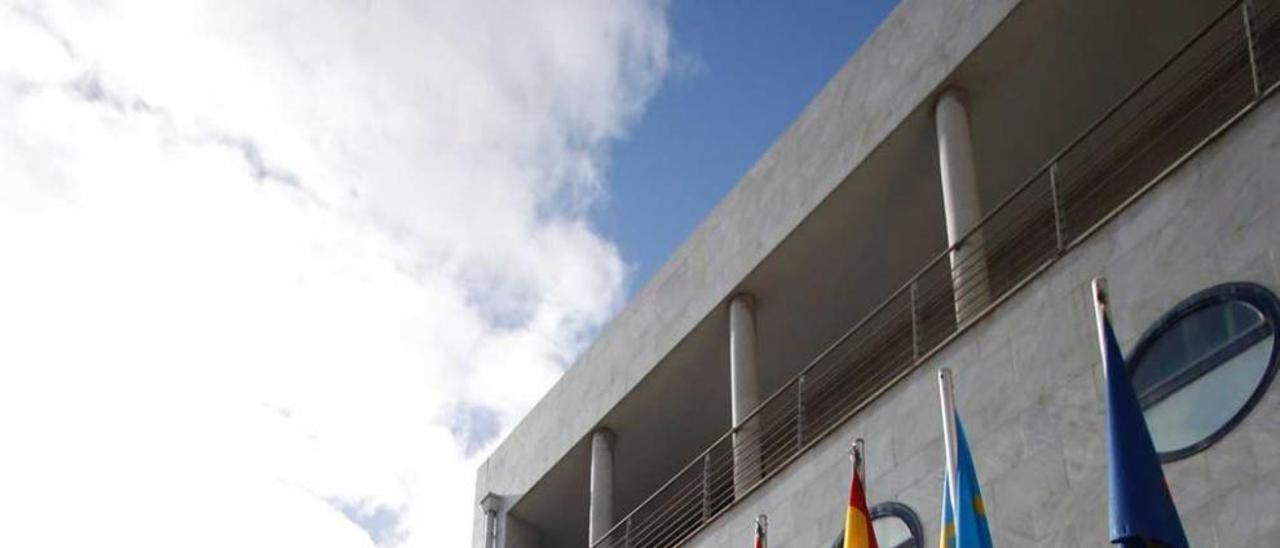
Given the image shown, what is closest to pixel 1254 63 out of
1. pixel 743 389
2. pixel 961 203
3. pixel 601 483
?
pixel 961 203

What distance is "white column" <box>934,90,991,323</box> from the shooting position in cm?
1529

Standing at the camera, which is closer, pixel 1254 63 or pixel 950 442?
pixel 950 442

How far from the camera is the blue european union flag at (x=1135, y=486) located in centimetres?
962

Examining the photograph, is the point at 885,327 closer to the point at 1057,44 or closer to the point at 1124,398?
the point at 1057,44

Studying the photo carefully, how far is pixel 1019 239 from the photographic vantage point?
58.9ft

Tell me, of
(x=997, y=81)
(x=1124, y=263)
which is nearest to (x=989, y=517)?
(x=1124, y=263)

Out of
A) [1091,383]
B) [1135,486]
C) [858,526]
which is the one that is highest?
[1091,383]

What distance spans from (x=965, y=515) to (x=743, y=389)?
785 cm

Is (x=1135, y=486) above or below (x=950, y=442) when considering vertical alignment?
below

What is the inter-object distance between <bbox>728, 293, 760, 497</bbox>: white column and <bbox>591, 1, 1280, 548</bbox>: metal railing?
2 cm

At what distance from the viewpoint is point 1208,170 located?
12.5m

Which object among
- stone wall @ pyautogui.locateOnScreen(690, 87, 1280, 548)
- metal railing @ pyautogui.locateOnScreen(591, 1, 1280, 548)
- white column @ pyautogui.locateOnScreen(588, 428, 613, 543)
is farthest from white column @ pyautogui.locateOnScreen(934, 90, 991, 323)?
white column @ pyautogui.locateOnScreen(588, 428, 613, 543)

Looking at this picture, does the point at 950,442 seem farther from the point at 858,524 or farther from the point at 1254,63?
the point at 1254,63

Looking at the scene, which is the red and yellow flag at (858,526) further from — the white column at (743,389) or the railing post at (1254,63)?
the white column at (743,389)
